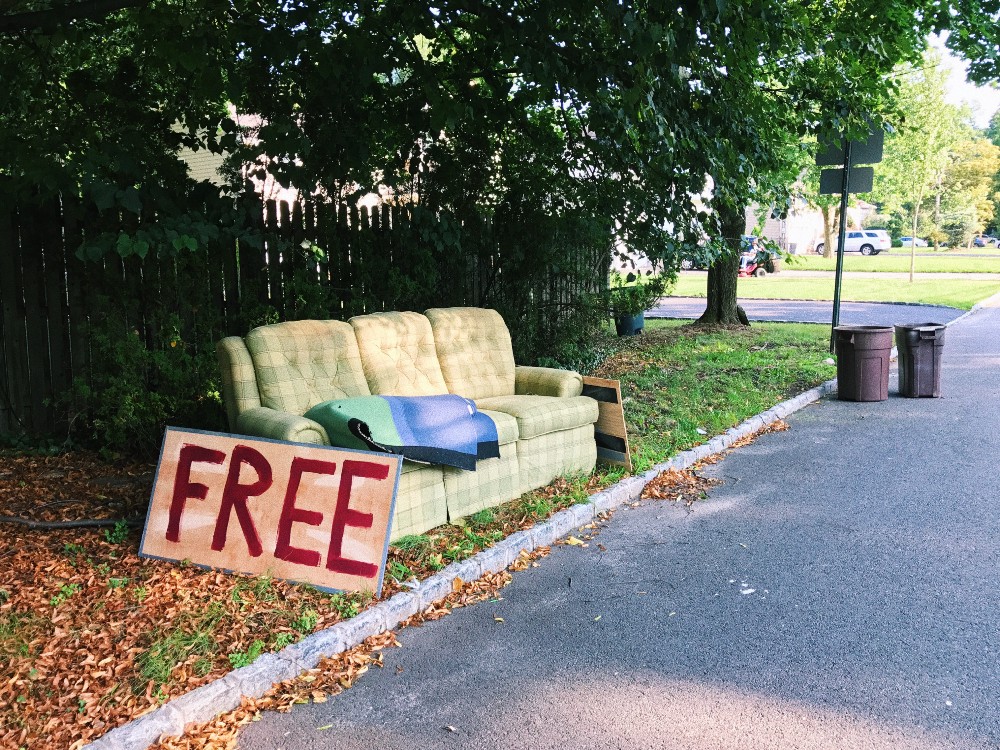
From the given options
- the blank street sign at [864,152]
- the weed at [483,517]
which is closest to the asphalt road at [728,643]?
the weed at [483,517]

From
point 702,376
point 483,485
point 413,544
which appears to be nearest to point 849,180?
point 702,376

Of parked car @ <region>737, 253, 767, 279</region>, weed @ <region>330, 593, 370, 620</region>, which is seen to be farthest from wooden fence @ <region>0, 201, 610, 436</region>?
parked car @ <region>737, 253, 767, 279</region>

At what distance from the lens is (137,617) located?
3916mm

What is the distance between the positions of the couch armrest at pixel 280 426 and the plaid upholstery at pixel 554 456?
5.39 feet

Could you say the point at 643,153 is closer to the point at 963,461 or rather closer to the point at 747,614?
the point at 963,461

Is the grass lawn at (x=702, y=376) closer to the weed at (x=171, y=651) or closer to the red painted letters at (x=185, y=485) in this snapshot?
the red painted letters at (x=185, y=485)

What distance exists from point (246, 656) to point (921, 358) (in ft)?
30.0

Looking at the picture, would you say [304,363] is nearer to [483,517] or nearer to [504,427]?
[504,427]

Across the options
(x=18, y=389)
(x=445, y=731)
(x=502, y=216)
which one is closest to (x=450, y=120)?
(x=502, y=216)

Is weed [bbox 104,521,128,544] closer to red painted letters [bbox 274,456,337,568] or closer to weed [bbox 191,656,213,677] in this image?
red painted letters [bbox 274,456,337,568]

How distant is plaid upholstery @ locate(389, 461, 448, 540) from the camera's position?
502cm

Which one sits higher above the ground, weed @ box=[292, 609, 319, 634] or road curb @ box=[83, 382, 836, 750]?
weed @ box=[292, 609, 319, 634]

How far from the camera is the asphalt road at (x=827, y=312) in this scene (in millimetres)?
18984

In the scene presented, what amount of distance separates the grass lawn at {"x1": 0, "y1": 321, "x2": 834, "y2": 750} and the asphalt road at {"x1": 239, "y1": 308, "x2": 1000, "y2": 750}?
1.07 feet
